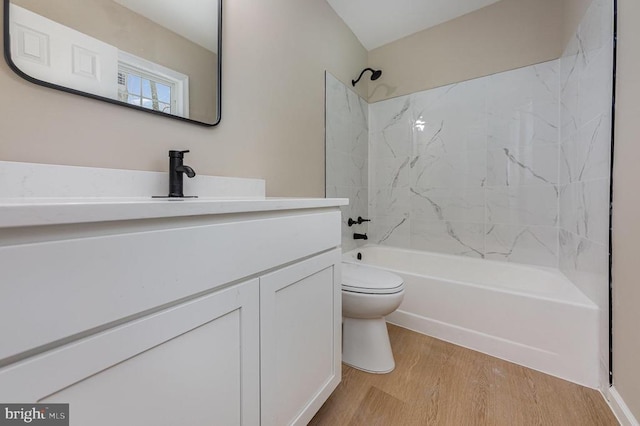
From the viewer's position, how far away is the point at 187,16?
3.48 ft

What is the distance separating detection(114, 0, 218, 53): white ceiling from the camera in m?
0.94

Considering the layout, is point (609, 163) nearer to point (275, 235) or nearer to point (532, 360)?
point (532, 360)

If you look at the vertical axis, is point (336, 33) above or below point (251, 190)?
above

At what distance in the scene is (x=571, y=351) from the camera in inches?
51.3

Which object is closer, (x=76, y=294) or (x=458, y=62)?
(x=76, y=294)

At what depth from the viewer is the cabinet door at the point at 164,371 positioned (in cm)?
39

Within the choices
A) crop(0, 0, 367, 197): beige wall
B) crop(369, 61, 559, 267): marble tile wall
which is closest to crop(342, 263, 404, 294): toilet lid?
crop(0, 0, 367, 197): beige wall

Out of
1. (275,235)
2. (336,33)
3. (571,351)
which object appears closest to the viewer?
(275,235)

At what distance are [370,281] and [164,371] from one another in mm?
1051

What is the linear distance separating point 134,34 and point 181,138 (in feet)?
1.19

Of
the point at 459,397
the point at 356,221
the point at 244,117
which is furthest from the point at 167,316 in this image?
the point at 356,221

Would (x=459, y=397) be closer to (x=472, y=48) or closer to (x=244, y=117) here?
(x=244, y=117)

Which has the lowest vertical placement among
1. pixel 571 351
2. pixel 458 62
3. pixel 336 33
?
pixel 571 351

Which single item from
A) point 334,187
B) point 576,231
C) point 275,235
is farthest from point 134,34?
point 576,231
